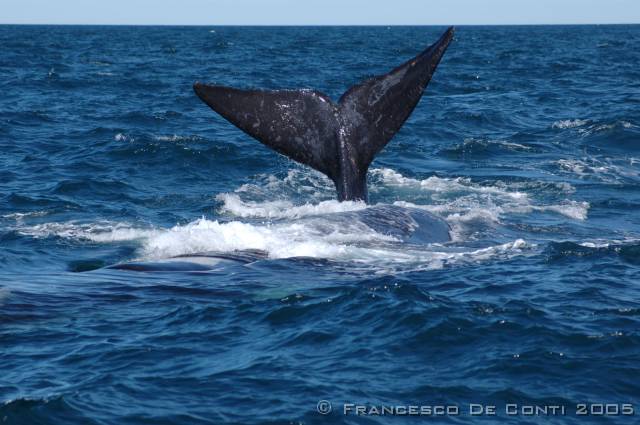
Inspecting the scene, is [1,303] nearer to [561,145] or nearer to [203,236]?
[203,236]

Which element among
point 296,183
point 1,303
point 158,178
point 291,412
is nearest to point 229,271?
point 1,303

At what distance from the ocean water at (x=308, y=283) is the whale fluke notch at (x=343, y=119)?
74cm

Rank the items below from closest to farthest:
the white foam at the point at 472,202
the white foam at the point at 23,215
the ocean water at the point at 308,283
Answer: the ocean water at the point at 308,283 < the white foam at the point at 472,202 < the white foam at the point at 23,215

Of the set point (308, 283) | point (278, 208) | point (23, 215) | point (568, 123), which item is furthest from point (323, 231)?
point (568, 123)

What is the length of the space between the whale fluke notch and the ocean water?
0.74 meters

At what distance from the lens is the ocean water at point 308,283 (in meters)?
7.82

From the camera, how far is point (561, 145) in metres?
24.2

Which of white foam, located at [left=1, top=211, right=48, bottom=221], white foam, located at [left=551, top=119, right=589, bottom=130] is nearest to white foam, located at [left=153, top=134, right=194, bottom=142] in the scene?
white foam, located at [left=1, top=211, right=48, bottom=221]

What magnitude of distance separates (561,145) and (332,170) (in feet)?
39.6

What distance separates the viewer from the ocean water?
7.82 metres

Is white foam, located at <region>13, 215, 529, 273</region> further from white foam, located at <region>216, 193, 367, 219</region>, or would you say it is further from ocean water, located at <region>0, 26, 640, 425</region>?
white foam, located at <region>216, 193, 367, 219</region>

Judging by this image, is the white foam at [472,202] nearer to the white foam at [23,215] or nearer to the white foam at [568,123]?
the white foam at [23,215]

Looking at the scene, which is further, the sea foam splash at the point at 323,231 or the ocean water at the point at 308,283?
the sea foam splash at the point at 323,231

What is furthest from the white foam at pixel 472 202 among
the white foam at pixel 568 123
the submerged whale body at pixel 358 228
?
the white foam at pixel 568 123
